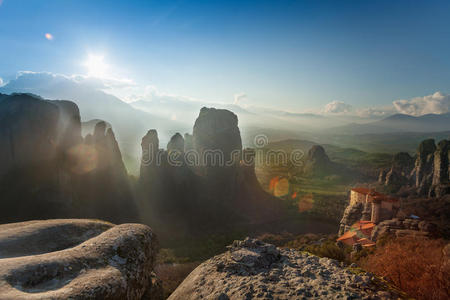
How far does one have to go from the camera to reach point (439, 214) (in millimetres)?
37688

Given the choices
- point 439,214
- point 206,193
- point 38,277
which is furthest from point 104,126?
point 439,214

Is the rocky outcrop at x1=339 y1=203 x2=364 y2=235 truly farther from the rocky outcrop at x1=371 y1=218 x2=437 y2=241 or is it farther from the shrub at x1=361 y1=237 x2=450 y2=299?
the shrub at x1=361 y1=237 x2=450 y2=299

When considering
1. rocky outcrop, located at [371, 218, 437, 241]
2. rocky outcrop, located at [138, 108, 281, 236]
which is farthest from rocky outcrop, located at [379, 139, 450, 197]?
rocky outcrop, located at [371, 218, 437, 241]

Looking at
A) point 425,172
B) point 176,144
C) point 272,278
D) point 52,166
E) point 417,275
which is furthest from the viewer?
point 425,172

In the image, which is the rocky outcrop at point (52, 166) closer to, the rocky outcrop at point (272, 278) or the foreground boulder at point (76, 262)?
the foreground boulder at point (76, 262)

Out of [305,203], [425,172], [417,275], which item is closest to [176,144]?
[305,203]

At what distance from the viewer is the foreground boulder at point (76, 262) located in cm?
518

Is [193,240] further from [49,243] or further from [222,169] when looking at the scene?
[49,243]

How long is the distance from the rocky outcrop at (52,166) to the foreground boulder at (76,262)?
20644 millimetres

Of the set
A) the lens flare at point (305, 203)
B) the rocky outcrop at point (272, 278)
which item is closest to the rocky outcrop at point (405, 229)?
the rocky outcrop at point (272, 278)

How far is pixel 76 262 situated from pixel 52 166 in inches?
1080

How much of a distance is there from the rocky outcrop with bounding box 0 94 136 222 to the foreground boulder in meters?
20.6

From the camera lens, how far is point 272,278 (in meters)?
5.92

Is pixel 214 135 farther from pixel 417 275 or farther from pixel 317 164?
pixel 317 164
